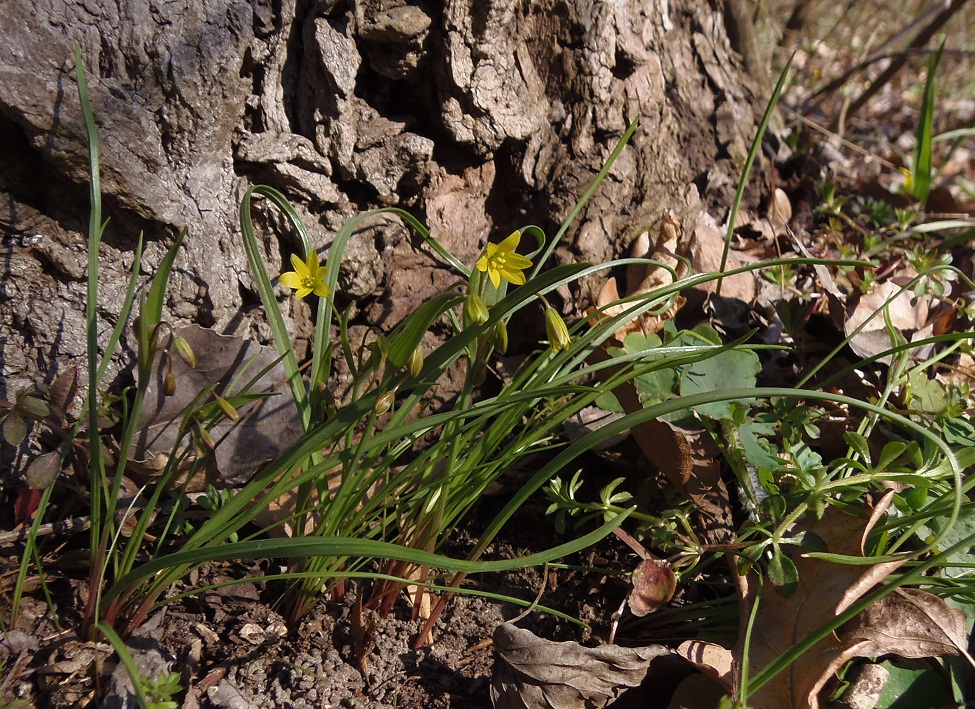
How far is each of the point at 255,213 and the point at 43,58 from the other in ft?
1.83

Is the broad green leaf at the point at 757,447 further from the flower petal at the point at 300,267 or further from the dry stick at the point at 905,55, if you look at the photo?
the dry stick at the point at 905,55

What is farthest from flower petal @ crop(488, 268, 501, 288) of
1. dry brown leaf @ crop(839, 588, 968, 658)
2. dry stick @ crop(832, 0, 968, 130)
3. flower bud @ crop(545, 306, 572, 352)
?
dry stick @ crop(832, 0, 968, 130)

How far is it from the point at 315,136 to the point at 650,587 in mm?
1406

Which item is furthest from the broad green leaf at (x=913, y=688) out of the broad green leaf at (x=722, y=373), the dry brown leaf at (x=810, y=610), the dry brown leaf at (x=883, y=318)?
the dry brown leaf at (x=883, y=318)

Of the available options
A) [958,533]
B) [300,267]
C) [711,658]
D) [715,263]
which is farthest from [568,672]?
[715,263]

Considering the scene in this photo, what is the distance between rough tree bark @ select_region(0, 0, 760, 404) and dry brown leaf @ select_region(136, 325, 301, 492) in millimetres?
127

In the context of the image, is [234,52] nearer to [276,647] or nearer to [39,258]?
[39,258]

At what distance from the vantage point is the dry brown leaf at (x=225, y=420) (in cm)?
170

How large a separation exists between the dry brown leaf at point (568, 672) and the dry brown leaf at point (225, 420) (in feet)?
2.48

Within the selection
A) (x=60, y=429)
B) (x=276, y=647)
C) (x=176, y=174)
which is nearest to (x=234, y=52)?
(x=176, y=174)

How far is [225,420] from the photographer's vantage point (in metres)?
1.78

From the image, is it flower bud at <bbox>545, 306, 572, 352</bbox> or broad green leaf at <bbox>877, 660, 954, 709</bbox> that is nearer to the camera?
flower bud at <bbox>545, 306, 572, 352</bbox>

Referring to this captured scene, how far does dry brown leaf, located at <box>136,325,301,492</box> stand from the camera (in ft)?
5.57

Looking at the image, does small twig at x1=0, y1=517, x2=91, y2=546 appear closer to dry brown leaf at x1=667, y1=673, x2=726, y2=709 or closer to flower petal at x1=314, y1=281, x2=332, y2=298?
flower petal at x1=314, y1=281, x2=332, y2=298
